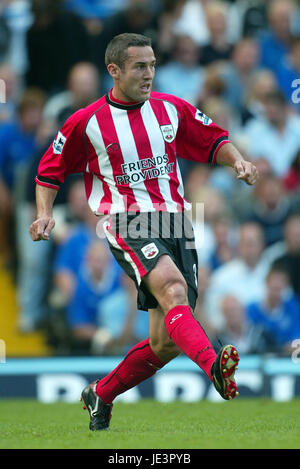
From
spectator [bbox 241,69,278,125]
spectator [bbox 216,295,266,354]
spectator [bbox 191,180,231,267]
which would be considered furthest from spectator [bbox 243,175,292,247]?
spectator [bbox 241,69,278,125]

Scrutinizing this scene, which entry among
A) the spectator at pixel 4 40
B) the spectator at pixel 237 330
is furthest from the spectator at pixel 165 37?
the spectator at pixel 237 330

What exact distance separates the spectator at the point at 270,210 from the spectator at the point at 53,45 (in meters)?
2.79

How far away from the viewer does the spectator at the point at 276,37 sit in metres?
12.3

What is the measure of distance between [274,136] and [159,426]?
607cm

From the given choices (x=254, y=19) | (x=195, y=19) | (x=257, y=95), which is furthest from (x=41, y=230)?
(x=254, y=19)

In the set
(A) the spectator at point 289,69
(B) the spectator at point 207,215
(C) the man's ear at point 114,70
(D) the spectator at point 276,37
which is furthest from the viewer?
(D) the spectator at point 276,37

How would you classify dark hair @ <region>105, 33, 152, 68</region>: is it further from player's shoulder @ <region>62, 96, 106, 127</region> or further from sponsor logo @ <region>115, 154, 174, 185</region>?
sponsor logo @ <region>115, 154, 174, 185</region>

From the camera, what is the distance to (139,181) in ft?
18.7

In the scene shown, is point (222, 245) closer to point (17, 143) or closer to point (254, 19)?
point (17, 143)

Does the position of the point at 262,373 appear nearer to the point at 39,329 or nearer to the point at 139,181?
the point at 39,329

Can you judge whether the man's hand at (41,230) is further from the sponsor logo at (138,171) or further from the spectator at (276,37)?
the spectator at (276,37)
